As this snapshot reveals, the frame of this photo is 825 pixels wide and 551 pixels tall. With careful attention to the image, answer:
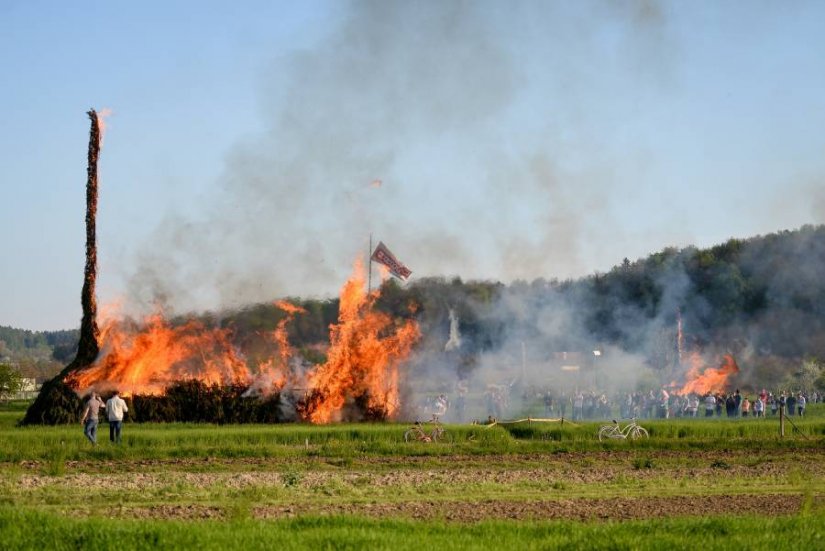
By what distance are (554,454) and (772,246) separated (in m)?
57.4

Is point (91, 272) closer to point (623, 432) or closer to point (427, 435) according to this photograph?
point (427, 435)

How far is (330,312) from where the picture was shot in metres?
54.2

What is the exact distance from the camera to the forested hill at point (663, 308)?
72812 millimetres

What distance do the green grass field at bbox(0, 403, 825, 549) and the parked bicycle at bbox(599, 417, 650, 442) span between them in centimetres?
56

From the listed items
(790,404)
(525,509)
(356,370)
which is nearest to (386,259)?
(356,370)

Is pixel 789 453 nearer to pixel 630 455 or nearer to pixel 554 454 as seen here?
pixel 630 455

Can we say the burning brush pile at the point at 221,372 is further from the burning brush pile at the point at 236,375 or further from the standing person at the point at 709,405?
the standing person at the point at 709,405

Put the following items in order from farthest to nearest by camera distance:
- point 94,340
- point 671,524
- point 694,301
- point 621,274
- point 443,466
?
1. point 621,274
2. point 694,301
3. point 94,340
4. point 443,466
5. point 671,524

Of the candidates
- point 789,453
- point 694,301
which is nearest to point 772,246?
point 694,301

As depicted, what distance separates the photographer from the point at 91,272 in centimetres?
5028

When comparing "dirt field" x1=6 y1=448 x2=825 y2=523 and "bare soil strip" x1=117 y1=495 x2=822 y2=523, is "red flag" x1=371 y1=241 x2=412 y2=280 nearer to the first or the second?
"dirt field" x1=6 y1=448 x2=825 y2=523

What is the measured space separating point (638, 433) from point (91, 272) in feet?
82.1

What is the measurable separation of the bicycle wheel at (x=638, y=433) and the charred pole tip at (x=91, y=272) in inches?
898

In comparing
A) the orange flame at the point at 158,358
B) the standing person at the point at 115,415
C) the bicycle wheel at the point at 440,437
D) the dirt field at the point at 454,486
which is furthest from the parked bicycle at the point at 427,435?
the orange flame at the point at 158,358
